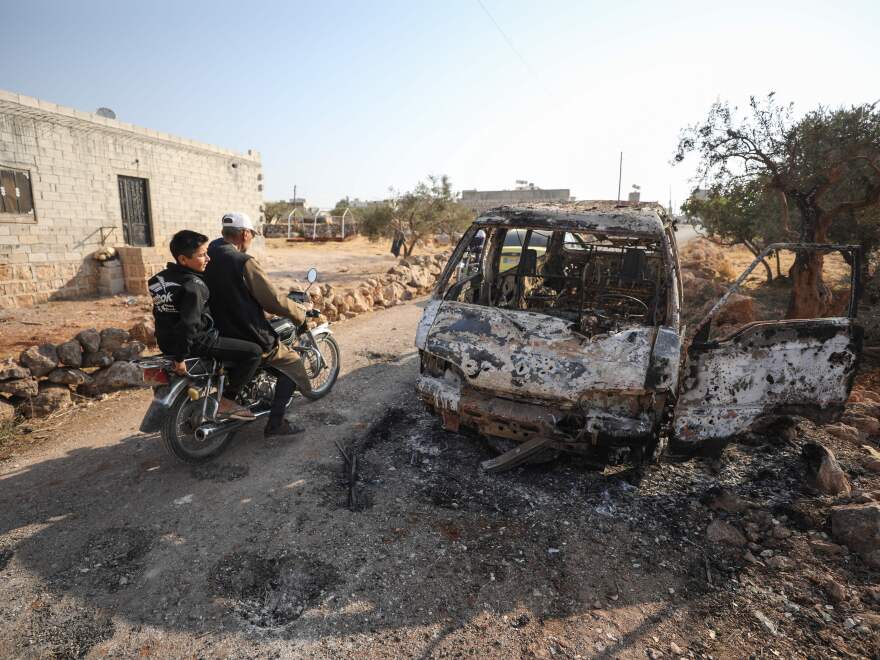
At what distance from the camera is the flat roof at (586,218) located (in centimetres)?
385

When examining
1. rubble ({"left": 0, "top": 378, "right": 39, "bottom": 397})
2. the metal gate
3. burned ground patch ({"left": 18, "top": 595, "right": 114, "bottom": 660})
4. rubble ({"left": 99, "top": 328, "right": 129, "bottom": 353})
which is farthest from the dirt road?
the metal gate

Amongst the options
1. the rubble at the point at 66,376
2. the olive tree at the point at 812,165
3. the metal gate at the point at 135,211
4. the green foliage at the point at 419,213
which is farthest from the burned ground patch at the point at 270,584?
the green foliage at the point at 419,213

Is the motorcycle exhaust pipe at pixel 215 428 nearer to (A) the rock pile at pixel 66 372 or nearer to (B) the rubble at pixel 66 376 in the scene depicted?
(A) the rock pile at pixel 66 372

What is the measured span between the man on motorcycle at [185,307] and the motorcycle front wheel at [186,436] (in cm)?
30

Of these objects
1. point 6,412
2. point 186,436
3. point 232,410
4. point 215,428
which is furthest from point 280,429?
point 6,412

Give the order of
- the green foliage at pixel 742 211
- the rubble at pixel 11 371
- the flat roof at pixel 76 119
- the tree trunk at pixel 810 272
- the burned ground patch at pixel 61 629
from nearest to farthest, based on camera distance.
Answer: the burned ground patch at pixel 61 629 < the rubble at pixel 11 371 < the tree trunk at pixel 810 272 < the green foliage at pixel 742 211 < the flat roof at pixel 76 119

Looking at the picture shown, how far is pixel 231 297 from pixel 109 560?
71.7 inches

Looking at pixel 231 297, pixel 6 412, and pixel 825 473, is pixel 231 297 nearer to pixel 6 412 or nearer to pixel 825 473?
pixel 6 412

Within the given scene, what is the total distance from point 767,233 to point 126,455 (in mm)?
12938

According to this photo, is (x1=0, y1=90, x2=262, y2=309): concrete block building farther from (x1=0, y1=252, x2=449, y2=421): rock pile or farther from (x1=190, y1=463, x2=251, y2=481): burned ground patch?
(x1=190, y1=463, x2=251, y2=481): burned ground patch

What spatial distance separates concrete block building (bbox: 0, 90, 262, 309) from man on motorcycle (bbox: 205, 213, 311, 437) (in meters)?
10.0

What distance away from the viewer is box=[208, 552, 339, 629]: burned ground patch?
2.36m

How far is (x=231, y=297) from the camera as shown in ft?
12.0

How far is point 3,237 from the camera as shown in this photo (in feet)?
33.6
